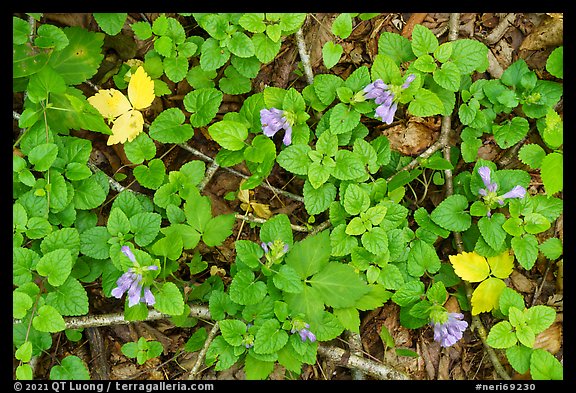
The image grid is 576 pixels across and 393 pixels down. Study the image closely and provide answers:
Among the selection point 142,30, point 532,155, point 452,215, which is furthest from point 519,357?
point 142,30

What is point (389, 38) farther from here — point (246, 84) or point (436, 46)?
point (246, 84)

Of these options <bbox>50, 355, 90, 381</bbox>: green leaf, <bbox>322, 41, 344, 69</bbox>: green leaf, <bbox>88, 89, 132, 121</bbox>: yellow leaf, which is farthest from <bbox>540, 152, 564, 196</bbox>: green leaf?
<bbox>50, 355, 90, 381</bbox>: green leaf

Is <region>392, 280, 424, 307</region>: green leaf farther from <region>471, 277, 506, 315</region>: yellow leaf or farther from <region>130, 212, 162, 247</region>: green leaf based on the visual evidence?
<region>130, 212, 162, 247</region>: green leaf

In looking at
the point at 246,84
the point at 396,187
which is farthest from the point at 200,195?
the point at 396,187

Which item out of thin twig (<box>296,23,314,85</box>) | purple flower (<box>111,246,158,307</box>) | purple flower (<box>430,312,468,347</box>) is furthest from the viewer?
thin twig (<box>296,23,314,85</box>)

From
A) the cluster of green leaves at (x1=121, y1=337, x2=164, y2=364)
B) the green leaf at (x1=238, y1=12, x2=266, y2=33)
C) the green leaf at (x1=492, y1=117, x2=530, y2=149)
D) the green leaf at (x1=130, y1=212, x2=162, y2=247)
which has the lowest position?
the cluster of green leaves at (x1=121, y1=337, x2=164, y2=364)

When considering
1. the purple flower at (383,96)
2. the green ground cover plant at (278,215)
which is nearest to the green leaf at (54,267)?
the green ground cover plant at (278,215)

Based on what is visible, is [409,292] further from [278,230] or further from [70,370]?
[70,370]
